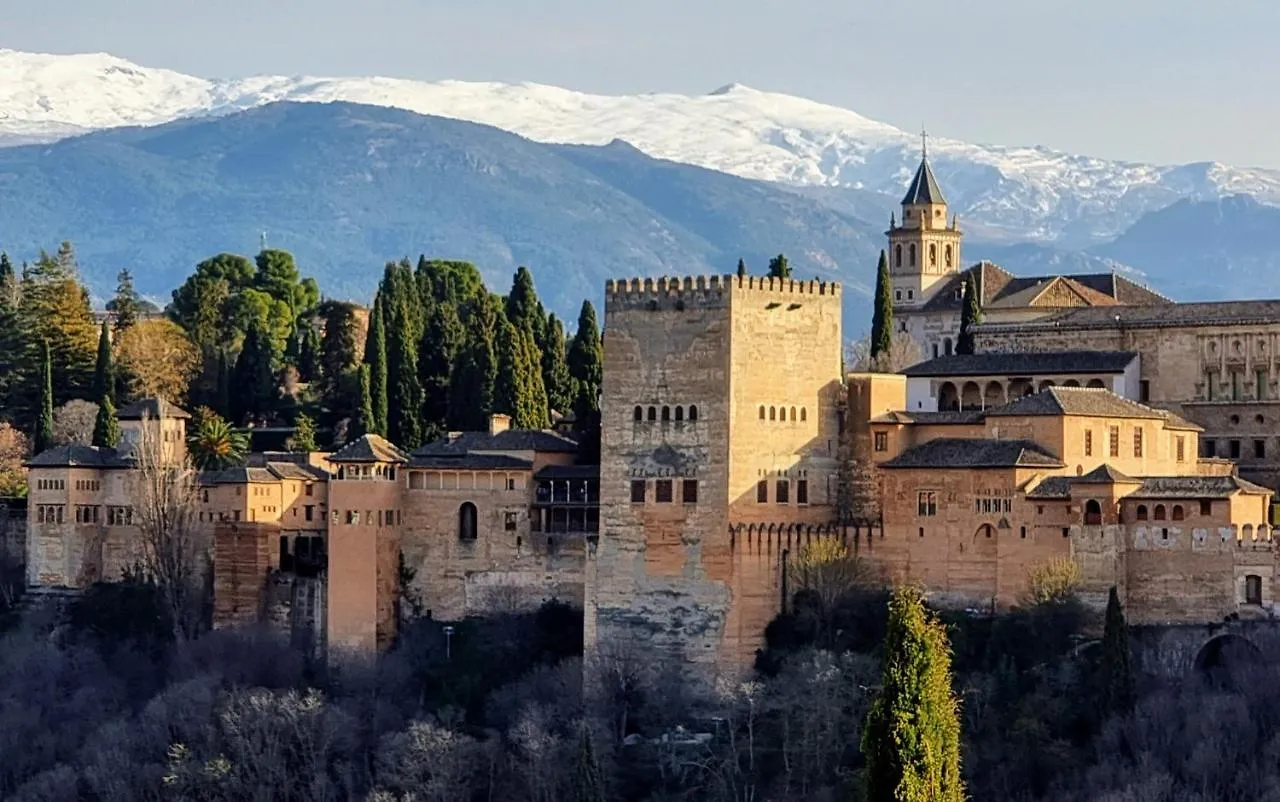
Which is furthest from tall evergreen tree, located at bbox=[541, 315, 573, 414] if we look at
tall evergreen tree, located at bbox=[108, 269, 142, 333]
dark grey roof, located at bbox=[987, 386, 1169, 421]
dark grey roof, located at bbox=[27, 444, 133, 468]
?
dark grey roof, located at bbox=[987, 386, 1169, 421]

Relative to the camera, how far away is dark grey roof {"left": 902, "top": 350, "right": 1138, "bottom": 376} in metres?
64.1

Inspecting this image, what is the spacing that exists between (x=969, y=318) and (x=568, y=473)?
14.2 metres

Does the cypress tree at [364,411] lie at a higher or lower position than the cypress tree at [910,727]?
higher

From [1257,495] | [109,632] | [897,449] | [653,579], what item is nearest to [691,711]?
[653,579]

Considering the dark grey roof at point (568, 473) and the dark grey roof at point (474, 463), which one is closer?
the dark grey roof at point (568, 473)

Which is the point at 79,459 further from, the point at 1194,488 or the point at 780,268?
the point at 1194,488

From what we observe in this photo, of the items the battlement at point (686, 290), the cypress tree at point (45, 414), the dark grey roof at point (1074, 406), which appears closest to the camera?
the dark grey roof at point (1074, 406)

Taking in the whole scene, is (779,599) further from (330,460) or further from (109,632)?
(109,632)

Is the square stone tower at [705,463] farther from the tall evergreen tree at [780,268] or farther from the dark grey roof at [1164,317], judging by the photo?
the dark grey roof at [1164,317]

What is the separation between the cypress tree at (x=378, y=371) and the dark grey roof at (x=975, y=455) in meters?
18.9

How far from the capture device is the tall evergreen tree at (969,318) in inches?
2788

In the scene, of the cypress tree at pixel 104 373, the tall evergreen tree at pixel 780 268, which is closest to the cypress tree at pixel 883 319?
the tall evergreen tree at pixel 780 268

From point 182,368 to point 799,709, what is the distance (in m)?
31.5

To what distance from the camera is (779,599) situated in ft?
185
